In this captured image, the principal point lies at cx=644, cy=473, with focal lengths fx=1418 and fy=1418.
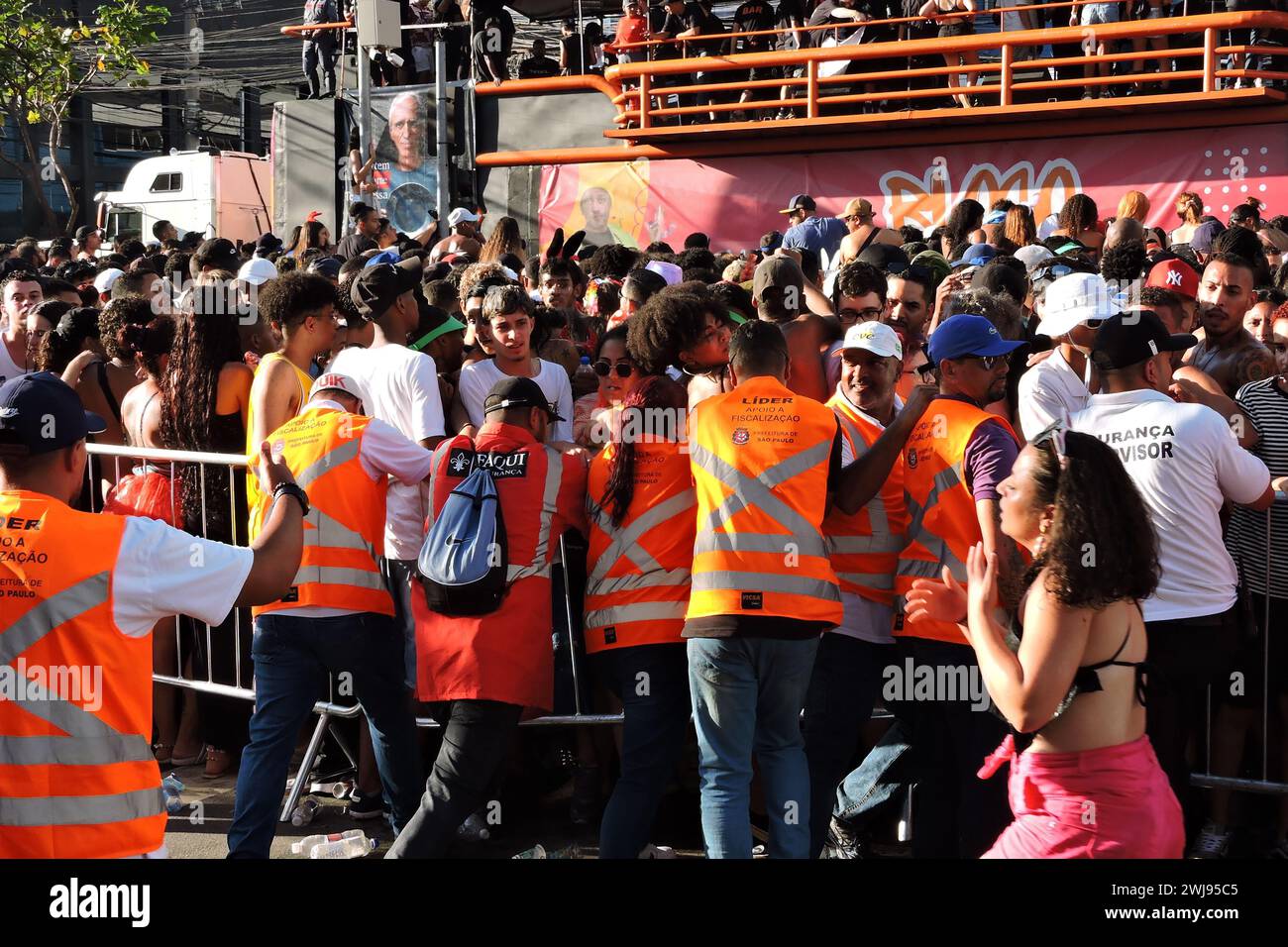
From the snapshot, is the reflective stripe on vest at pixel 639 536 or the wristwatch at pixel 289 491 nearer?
the wristwatch at pixel 289 491

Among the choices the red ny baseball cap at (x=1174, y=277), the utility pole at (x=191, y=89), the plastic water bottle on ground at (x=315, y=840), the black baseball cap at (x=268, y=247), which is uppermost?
the utility pole at (x=191, y=89)

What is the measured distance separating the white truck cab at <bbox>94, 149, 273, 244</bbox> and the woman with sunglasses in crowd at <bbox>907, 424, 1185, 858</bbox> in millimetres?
23905

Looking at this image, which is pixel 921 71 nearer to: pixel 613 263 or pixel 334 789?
pixel 613 263

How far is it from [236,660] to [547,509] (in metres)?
2.07

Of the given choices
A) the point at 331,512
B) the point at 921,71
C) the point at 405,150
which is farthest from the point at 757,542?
the point at 405,150

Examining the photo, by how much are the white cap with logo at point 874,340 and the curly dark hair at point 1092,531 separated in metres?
1.51

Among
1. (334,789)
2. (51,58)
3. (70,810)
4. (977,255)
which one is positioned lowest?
(334,789)

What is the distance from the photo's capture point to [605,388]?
6148mm

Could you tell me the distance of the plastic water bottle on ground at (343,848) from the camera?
548 cm

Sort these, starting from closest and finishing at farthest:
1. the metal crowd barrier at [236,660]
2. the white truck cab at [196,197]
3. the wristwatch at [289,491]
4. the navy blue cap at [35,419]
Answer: the navy blue cap at [35,419], the wristwatch at [289,491], the metal crowd barrier at [236,660], the white truck cab at [196,197]

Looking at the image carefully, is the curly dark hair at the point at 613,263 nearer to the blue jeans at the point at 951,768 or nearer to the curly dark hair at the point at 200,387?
the curly dark hair at the point at 200,387

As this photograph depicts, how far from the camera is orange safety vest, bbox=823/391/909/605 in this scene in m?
4.91

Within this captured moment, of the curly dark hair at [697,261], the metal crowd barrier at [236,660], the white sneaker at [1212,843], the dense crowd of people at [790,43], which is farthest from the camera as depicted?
the dense crowd of people at [790,43]

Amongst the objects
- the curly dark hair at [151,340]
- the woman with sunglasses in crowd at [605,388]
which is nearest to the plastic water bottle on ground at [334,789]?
the woman with sunglasses in crowd at [605,388]
